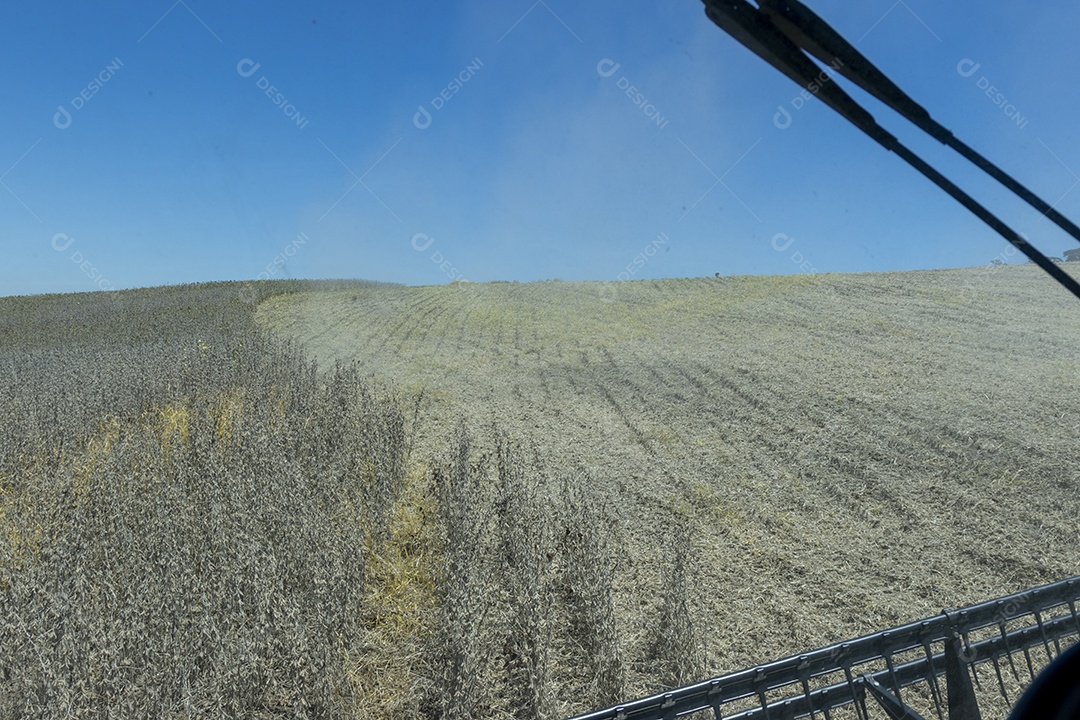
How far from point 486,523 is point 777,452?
13.3ft

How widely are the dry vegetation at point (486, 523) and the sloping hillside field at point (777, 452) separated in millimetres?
38

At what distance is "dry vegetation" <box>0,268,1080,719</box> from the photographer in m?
3.19

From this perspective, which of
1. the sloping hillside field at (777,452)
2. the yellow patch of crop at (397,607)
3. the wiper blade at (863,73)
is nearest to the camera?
the wiper blade at (863,73)

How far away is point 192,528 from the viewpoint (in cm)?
431

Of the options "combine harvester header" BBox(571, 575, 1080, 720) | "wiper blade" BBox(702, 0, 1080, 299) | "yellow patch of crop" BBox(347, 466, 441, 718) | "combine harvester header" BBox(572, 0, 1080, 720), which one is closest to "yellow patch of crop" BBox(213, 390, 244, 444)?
"yellow patch of crop" BBox(347, 466, 441, 718)

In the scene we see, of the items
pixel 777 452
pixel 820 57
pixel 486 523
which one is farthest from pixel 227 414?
pixel 820 57

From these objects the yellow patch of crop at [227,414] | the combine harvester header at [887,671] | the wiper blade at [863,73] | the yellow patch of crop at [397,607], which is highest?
the yellow patch of crop at [227,414]

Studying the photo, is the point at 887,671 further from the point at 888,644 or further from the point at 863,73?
the point at 863,73

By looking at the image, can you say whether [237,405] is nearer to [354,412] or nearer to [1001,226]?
[354,412]

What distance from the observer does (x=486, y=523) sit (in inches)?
191

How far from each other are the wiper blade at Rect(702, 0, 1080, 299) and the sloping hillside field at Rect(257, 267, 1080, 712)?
10.2 feet

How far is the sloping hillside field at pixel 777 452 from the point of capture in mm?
4266

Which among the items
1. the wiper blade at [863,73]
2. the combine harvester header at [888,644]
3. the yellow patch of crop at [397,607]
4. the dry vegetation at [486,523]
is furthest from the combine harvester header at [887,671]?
the yellow patch of crop at [397,607]

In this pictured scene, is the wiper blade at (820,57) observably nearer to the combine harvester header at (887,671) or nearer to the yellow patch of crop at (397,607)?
the combine harvester header at (887,671)
